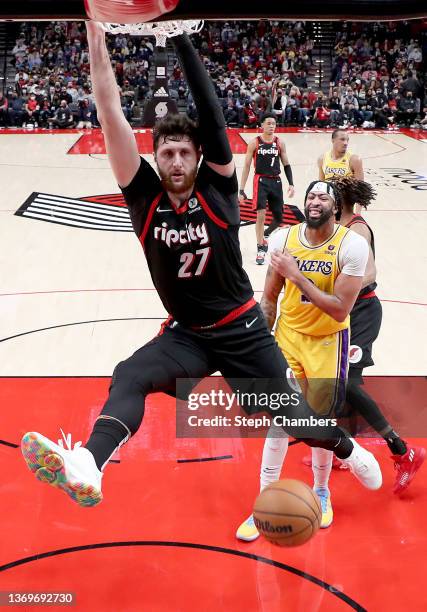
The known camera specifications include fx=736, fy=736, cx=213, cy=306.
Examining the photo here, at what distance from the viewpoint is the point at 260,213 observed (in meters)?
9.73

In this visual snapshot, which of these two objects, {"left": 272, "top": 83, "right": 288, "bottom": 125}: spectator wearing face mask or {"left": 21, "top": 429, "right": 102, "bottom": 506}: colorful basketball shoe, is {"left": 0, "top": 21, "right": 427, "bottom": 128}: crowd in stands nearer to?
{"left": 272, "top": 83, "right": 288, "bottom": 125}: spectator wearing face mask

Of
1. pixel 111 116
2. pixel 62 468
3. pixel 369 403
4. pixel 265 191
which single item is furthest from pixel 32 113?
pixel 62 468

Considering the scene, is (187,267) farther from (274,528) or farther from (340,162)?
(340,162)

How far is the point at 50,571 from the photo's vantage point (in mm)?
3666

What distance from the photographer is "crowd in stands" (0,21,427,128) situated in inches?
943

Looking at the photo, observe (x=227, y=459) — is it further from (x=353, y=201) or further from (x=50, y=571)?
(x=353, y=201)

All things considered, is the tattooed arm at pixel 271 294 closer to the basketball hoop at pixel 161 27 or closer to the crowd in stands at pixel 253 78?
the basketball hoop at pixel 161 27

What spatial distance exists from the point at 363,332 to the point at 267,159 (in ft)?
18.3

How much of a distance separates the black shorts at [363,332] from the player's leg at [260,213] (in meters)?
4.62

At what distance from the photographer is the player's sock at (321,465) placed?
403 cm

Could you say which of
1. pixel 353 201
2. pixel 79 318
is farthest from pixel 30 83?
pixel 353 201

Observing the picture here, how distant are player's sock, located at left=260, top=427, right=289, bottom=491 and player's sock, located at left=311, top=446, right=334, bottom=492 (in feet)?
0.73

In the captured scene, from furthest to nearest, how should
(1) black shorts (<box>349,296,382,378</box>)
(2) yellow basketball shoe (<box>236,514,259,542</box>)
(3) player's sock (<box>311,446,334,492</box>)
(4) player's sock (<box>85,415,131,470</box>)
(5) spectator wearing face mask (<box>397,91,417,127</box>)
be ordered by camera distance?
(5) spectator wearing face mask (<box>397,91,417,127</box>)
(1) black shorts (<box>349,296,382,378</box>)
(3) player's sock (<box>311,446,334,492</box>)
(2) yellow basketball shoe (<box>236,514,259,542</box>)
(4) player's sock (<box>85,415,131,470</box>)

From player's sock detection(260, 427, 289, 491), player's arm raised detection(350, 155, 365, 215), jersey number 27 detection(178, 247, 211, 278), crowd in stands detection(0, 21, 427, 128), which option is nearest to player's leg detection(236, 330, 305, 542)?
player's sock detection(260, 427, 289, 491)
